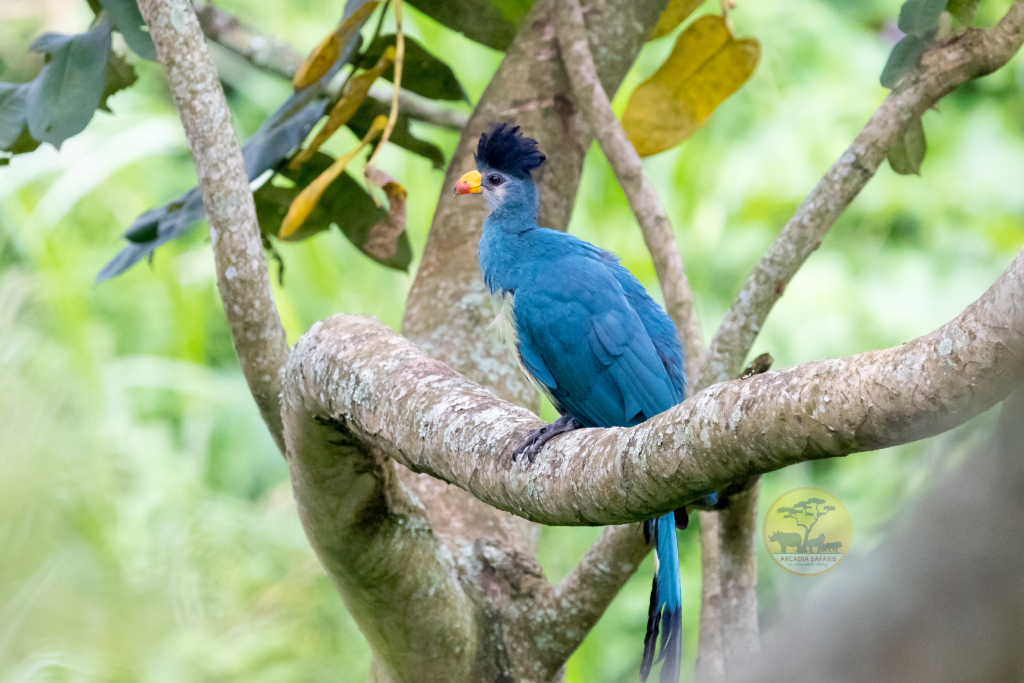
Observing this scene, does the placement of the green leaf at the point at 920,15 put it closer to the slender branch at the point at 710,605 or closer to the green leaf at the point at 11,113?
the slender branch at the point at 710,605

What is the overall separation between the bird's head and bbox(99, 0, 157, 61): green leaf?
726 millimetres

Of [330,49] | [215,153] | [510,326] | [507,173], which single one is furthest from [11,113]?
[510,326]

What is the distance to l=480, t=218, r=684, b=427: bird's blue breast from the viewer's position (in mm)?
1296

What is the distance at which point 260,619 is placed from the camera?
2344 millimetres

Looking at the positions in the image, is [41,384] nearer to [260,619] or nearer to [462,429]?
[462,429]

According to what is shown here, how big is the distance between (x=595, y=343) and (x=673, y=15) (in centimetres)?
124

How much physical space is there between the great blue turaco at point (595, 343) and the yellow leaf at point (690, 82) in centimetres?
65

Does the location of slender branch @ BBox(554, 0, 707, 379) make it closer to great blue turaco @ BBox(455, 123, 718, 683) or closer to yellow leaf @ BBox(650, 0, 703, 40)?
great blue turaco @ BBox(455, 123, 718, 683)

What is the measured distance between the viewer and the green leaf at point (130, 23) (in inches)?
63.9

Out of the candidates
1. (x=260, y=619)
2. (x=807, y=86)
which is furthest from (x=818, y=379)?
(x=807, y=86)

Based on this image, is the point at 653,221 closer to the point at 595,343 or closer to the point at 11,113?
the point at 595,343

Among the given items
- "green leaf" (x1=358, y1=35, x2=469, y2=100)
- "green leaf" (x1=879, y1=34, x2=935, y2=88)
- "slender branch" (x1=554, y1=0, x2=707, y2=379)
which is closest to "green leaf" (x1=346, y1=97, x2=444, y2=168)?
"green leaf" (x1=358, y1=35, x2=469, y2=100)

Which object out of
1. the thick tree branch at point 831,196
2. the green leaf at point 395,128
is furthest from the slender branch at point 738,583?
the green leaf at point 395,128

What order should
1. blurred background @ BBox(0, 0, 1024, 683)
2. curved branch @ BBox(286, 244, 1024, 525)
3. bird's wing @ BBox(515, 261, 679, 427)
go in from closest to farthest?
curved branch @ BBox(286, 244, 1024, 525), bird's wing @ BBox(515, 261, 679, 427), blurred background @ BBox(0, 0, 1024, 683)
